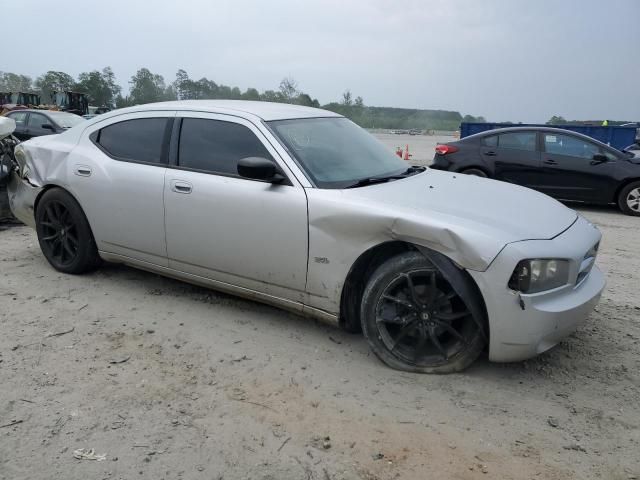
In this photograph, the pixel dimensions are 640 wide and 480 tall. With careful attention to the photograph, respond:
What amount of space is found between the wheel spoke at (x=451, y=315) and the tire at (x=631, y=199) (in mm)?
7023

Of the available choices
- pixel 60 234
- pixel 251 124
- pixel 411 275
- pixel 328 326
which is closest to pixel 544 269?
pixel 411 275

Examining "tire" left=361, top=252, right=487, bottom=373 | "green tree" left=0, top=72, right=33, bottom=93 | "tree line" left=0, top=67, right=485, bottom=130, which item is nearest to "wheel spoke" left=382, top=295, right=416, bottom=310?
"tire" left=361, top=252, right=487, bottom=373

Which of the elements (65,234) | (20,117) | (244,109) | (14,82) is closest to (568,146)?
(244,109)

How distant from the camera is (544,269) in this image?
2.89 meters

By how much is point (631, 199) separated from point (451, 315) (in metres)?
7.09

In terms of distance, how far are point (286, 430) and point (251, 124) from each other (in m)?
2.12

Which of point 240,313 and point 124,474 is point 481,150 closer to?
point 240,313

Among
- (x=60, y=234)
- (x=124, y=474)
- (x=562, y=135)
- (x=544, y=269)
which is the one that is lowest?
(x=124, y=474)

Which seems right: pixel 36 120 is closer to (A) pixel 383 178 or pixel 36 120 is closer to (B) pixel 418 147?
(A) pixel 383 178

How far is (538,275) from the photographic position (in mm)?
2881

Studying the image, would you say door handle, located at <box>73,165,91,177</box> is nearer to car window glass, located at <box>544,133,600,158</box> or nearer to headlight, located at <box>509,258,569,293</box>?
headlight, located at <box>509,258,569,293</box>

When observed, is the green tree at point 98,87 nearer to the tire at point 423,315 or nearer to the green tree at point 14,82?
the green tree at point 14,82

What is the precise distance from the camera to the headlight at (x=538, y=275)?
9.32 feet

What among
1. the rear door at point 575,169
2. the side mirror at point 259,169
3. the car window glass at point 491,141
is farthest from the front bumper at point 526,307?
the car window glass at point 491,141
